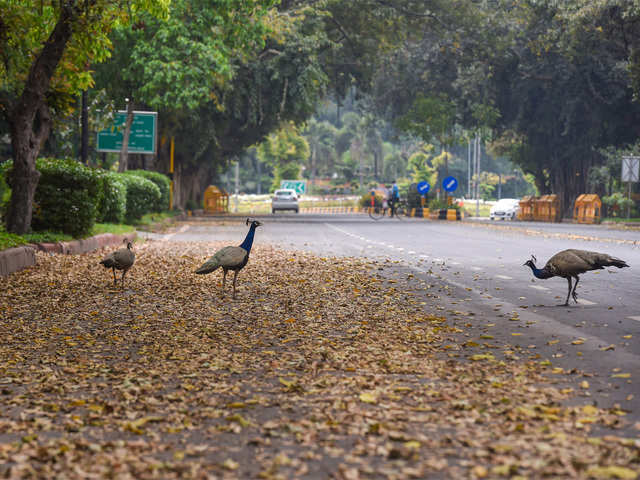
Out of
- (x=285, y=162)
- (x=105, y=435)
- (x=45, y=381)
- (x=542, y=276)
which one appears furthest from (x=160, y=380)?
(x=285, y=162)

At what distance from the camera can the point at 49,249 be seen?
17.0 metres

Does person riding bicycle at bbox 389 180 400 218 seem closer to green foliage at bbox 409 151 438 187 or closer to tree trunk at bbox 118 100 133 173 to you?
tree trunk at bbox 118 100 133 173

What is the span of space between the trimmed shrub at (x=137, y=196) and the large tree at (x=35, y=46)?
1012cm

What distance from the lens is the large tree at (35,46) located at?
640 inches

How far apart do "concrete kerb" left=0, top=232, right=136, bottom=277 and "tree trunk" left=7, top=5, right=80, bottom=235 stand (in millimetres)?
769

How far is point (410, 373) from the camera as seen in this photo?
259 inches

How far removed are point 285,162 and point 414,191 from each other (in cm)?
4262

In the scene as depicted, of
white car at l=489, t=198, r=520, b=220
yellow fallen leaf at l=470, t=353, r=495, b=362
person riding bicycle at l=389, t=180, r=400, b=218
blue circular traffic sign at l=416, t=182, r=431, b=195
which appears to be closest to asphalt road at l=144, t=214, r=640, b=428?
yellow fallen leaf at l=470, t=353, r=495, b=362

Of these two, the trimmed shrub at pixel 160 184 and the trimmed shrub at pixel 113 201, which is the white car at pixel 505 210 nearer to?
the trimmed shrub at pixel 160 184

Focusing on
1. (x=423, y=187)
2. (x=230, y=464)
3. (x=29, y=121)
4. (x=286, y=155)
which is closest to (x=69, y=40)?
(x=29, y=121)

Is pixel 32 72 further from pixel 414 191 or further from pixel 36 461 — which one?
pixel 414 191

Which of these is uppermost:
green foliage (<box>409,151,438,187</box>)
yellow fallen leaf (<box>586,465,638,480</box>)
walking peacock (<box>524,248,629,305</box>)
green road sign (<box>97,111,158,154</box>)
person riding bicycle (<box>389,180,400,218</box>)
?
green foliage (<box>409,151,438,187</box>)

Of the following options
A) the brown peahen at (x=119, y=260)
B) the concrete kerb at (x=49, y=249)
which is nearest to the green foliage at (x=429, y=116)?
the concrete kerb at (x=49, y=249)

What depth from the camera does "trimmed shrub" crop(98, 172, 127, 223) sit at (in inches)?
872
